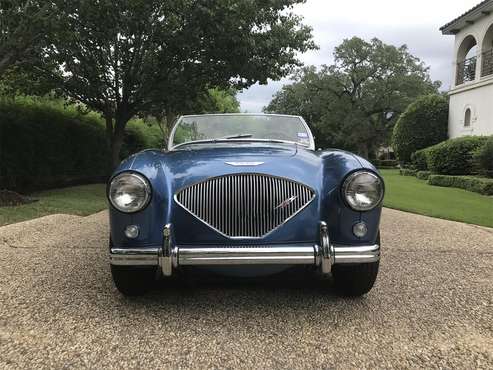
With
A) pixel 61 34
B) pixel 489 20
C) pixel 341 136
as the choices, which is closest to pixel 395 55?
pixel 341 136

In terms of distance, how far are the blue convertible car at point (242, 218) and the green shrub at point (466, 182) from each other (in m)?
11.2

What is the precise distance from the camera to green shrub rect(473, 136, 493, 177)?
14773 millimetres

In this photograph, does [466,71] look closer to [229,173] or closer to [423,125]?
[423,125]

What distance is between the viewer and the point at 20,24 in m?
8.26

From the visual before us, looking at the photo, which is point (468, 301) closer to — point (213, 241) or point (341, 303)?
point (341, 303)

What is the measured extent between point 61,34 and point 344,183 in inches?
293

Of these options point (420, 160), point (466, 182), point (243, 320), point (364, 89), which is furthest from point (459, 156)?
point (364, 89)

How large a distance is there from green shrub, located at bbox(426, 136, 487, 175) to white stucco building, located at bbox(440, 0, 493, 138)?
6.34 ft

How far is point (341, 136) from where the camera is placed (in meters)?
44.9

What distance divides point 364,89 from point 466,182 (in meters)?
30.5

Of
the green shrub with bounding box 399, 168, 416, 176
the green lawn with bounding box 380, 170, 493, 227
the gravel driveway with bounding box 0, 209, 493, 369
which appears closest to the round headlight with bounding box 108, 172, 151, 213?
the gravel driveway with bounding box 0, 209, 493, 369

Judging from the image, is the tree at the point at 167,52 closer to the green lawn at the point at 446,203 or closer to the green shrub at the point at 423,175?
the green lawn at the point at 446,203

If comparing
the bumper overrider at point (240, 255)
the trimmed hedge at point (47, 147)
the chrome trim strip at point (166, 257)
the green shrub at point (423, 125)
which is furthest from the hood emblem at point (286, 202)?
the green shrub at point (423, 125)

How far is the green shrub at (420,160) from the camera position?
20391 millimetres
